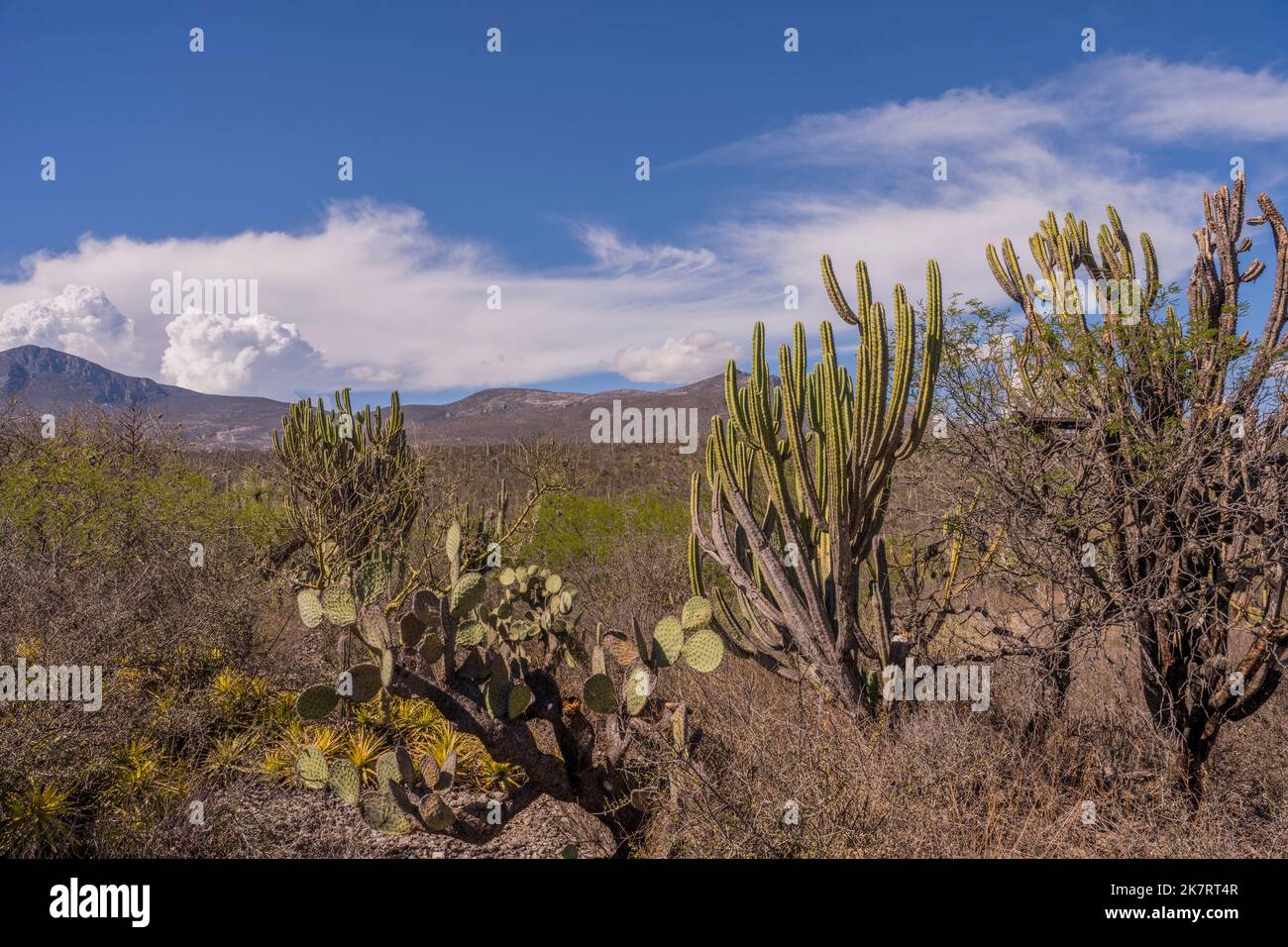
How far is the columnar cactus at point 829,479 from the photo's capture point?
5016mm

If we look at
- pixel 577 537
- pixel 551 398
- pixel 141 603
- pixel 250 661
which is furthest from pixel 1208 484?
pixel 551 398

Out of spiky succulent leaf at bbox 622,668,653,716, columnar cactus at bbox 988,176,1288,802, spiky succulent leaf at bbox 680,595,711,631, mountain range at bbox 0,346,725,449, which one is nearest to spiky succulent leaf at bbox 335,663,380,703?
spiky succulent leaf at bbox 622,668,653,716

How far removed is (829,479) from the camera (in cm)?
516

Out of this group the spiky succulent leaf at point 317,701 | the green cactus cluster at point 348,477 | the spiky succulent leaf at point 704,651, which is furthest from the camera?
the green cactus cluster at point 348,477

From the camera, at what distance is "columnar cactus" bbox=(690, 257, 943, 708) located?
5016 mm

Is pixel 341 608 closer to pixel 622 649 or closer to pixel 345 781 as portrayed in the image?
pixel 345 781

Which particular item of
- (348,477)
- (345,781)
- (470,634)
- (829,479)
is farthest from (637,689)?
(348,477)

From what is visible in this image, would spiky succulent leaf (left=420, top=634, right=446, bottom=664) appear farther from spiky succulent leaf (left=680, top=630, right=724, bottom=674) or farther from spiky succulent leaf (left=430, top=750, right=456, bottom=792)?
spiky succulent leaf (left=680, top=630, right=724, bottom=674)

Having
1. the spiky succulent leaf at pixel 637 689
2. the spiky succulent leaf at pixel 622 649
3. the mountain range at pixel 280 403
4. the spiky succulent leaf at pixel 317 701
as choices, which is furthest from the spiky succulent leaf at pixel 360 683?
the mountain range at pixel 280 403

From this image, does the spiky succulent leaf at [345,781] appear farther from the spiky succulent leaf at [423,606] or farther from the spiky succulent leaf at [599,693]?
the spiky succulent leaf at [599,693]

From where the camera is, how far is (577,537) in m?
12.4

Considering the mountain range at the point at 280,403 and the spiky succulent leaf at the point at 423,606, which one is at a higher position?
the mountain range at the point at 280,403
